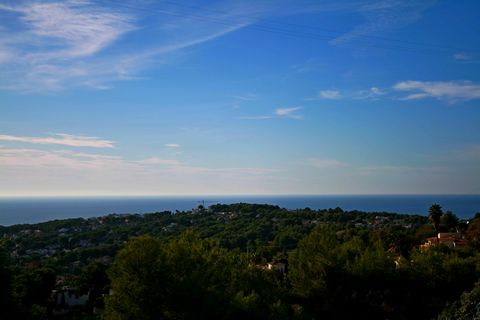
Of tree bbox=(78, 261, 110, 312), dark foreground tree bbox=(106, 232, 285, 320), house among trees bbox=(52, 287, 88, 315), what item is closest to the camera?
dark foreground tree bbox=(106, 232, 285, 320)

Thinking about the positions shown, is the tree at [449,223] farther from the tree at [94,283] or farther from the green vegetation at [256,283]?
the tree at [94,283]

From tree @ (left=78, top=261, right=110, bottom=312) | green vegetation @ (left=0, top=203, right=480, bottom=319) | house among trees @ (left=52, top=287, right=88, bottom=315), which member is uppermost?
green vegetation @ (left=0, top=203, right=480, bottom=319)

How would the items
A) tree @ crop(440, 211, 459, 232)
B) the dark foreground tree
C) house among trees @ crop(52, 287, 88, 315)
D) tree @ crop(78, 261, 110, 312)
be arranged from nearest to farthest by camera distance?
the dark foreground tree
house among trees @ crop(52, 287, 88, 315)
tree @ crop(78, 261, 110, 312)
tree @ crop(440, 211, 459, 232)

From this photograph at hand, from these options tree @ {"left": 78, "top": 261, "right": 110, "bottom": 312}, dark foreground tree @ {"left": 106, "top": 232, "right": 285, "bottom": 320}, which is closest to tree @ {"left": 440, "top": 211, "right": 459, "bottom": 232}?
tree @ {"left": 78, "top": 261, "right": 110, "bottom": 312}

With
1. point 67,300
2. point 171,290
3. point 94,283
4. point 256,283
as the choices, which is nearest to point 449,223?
point 256,283

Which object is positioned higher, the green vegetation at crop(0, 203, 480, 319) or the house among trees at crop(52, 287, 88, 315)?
the green vegetation at crop(0, 203, 480, 319)

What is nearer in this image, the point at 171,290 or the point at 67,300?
the point at 171,290

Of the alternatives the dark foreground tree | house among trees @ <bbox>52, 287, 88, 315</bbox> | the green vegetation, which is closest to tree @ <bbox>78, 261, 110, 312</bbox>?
the green vegetation

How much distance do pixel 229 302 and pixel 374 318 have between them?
9.38 meters

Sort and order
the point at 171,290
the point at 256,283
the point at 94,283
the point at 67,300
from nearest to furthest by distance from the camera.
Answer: the point at 171,290 < the point at 256,283 < the point at 94,283 < the point at 67,300

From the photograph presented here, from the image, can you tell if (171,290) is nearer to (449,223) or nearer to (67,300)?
(67,300)

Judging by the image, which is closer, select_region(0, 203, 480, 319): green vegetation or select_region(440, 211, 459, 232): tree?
select_region(0, 203, 480, 319): green vegetation

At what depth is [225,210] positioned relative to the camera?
92.2 m

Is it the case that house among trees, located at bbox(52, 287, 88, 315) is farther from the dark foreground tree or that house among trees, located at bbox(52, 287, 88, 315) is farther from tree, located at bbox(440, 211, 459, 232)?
tree, located at bbox(440, 211, 459, 232)
